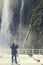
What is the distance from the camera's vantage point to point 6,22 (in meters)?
22.7

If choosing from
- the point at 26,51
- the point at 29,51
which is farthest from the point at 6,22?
the point at 29,51

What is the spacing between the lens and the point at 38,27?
69.9 feet

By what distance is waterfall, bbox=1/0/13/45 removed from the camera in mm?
Result: 21922

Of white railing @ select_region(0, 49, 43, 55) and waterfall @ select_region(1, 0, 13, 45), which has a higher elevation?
waterfall @ select_region(1, 0, 13, 45)

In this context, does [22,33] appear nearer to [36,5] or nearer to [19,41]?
[19,41]

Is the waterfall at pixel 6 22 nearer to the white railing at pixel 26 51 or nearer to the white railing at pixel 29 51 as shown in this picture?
the white railing at pixel 26 51

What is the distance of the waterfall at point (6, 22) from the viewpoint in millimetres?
21922

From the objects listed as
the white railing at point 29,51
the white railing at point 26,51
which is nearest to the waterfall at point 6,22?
the white railing at point 26,51

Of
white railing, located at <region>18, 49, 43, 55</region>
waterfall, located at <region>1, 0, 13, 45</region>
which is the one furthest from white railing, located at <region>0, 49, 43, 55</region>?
waterfall, located at <region>1, 0, 13, 45</region>

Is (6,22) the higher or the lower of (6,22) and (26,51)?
the higher

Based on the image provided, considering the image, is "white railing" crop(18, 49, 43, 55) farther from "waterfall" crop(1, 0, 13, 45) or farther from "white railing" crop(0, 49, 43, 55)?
"waterfall" crop(1, 0, 13, 45)

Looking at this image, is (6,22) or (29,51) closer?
(29,51)

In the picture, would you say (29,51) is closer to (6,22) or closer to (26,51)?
(26,51)

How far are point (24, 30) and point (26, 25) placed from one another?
44 cm
